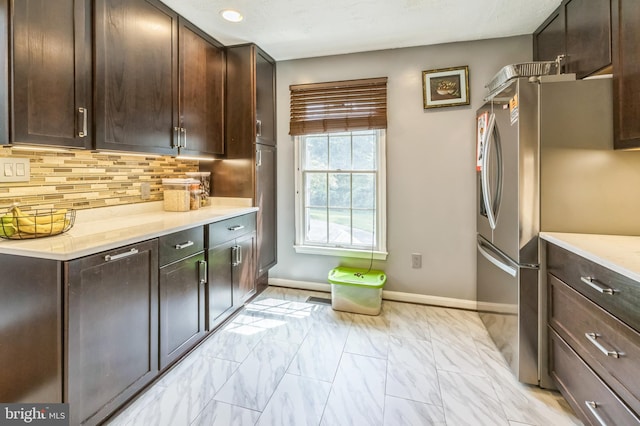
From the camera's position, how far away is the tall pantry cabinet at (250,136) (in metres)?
2.64

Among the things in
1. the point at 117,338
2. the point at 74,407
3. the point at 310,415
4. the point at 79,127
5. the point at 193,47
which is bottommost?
the point at 310,415

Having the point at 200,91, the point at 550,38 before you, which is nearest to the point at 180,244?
the point at 200,91

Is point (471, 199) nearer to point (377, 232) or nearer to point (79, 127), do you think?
point (377, 232)

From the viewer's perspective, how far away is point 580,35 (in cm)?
187

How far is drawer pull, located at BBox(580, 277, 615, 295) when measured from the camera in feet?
3.85

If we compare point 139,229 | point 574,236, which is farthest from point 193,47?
point 574,236

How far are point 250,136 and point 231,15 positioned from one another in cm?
88

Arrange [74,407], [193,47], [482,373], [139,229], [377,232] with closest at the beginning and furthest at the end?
[74,407] < [139,229] < [482,373] < [193,47] < [377,232]

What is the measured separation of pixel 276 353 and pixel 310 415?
1.92ft

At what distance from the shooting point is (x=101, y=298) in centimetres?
138

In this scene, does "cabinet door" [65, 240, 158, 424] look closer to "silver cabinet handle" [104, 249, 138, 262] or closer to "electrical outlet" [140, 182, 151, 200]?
"silver cabinet handle" [104, 249, 138, 262]

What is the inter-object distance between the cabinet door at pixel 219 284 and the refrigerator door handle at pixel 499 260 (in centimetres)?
191

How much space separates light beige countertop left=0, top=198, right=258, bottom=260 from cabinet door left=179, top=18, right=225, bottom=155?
0.51 metres

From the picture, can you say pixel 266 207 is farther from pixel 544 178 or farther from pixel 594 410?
pixel 594 410
